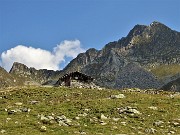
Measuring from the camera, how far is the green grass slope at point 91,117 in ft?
85.4

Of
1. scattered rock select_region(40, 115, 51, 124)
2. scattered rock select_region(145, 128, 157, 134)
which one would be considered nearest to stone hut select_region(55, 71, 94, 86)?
scattered rock select_region(40, 115, 51, 124)

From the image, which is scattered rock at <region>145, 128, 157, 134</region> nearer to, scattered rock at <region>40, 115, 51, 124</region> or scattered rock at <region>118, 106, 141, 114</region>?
scattered rock at <region>118, 106, 141, 114</region>

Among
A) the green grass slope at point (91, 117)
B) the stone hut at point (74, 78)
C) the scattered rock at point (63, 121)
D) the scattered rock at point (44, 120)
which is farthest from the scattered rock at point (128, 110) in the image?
the stone hut at point (74, 78)

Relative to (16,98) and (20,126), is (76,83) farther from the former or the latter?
(20,126)

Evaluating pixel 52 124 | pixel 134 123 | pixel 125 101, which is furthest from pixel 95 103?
pixel 52 124

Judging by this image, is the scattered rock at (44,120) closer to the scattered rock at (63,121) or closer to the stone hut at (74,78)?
the scattered rock at (63,121)

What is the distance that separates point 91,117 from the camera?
30.5 meters

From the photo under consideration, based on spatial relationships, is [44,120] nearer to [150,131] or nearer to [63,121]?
[63,121]

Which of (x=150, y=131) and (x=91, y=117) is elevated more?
(x=91, y=117)

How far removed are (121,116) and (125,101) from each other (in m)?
7.68

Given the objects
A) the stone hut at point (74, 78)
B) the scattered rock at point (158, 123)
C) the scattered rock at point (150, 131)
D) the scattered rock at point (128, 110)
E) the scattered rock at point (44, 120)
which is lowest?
the scattered rock at point (150, 131)

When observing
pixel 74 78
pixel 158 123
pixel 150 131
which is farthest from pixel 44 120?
pixel 74 78

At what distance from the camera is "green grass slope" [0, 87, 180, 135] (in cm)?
2603

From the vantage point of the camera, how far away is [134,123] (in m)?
30.2
